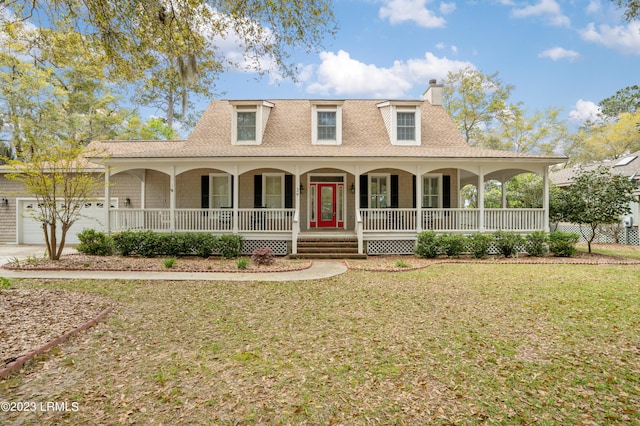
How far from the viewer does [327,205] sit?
13859 millimetres

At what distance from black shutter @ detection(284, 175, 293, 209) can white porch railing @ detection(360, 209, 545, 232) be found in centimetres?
317

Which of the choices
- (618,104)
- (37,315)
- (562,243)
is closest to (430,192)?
(562,243)

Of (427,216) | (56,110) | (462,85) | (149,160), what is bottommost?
(427,216)

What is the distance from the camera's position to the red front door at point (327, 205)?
13820 millimetres

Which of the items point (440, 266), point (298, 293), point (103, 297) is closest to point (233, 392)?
point (298, 293)

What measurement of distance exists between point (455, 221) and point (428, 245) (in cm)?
205

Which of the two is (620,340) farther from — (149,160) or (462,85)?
(462,85)

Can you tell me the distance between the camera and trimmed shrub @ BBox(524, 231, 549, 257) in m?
11.6

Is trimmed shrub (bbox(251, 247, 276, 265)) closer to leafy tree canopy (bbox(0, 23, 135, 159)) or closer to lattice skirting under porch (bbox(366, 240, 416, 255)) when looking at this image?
lattice skirting under porch (bbox(366, 240, 416, 255))

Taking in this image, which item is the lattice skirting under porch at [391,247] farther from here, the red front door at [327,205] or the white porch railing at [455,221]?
the red front door at [327,205]

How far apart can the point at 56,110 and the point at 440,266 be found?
82.9ft

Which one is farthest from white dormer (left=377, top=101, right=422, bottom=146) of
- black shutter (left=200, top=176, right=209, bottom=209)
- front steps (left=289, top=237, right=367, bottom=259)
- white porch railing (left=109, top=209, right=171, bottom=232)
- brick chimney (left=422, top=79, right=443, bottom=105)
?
white porch railing (left=109, top=209, right=171, bottom=232)

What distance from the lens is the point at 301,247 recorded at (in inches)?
458

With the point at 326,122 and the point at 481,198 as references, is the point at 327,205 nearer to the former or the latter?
the point at 326,122
